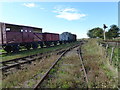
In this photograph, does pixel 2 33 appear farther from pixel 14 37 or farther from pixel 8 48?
pixel 8 48

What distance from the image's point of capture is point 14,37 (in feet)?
51.9

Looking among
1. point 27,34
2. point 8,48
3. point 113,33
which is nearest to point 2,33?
point 8,48

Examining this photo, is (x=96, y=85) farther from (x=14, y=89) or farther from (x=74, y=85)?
(x=14, y=89)

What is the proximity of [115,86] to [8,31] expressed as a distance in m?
13.4

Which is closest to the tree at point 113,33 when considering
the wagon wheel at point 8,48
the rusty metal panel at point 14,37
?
the rusty metal panel at point 14,37

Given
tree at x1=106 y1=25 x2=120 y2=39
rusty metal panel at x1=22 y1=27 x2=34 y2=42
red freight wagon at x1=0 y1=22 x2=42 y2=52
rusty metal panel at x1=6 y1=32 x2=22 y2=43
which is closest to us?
red freight wagon at x1=0 y1=22 x2=42 y2=52

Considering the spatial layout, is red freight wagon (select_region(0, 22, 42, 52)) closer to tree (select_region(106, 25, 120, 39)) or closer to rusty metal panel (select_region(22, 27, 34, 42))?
rusty metal panel (select_region(22, 27, 34, 42))

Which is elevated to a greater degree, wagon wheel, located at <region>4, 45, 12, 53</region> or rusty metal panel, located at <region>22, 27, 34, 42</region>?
rusty metal panel, located at <region>22, 27, 34, 42</region>

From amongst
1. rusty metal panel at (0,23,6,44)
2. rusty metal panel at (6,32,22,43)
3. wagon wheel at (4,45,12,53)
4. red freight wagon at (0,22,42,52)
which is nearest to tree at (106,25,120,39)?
red freight wagon at (0,22,42,52)

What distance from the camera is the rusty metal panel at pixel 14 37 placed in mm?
15030

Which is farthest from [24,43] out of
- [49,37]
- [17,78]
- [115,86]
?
[115,86]

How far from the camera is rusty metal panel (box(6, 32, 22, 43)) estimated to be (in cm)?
1503

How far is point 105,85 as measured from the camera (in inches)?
184

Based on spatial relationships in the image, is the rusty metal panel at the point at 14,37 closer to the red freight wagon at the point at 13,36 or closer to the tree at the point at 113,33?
the red freight wagon at the point at 13,36
